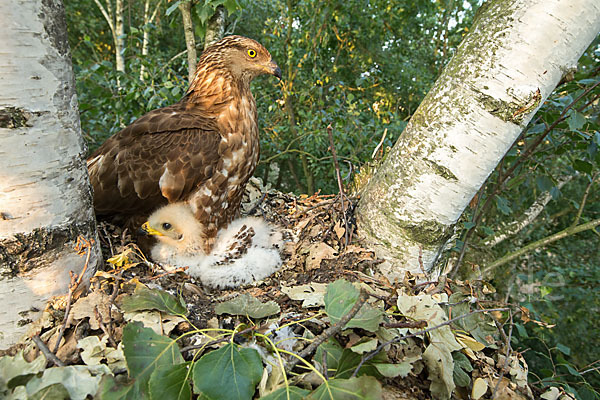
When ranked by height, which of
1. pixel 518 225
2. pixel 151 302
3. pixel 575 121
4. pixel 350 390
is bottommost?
pixel 518 225

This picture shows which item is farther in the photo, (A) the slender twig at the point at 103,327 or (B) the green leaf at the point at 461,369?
(B) the green leaf at the point at 461,369

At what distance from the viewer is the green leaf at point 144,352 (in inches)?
39.7

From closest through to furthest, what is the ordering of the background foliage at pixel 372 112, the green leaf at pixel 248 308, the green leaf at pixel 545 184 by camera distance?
the green leaf at pixel 248 308, the green leaf at pixel 545 184, the background foliage at pixel 372 112

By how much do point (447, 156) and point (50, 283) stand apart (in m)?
1.65

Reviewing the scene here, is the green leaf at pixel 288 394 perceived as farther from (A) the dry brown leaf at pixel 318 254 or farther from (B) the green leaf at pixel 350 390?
(A) the dry brown leaf at pixel 318 254

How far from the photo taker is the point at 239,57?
2559 mm

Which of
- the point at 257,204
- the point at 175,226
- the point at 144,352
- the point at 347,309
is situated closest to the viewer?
the point at 144,352

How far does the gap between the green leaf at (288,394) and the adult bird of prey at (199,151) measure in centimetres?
152

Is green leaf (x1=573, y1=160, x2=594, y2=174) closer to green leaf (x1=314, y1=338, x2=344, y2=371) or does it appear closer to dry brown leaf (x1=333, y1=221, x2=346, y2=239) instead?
dry brown leaf (x1=333, y1=221, x2=346, y2=239)

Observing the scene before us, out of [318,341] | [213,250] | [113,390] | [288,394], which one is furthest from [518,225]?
[113,390]

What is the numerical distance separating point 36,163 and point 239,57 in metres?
1.66

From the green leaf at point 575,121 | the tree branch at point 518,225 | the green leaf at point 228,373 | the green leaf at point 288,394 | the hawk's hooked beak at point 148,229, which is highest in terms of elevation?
the green leaf at point 575,121

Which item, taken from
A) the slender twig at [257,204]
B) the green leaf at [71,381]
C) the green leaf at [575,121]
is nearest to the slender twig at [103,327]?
the green leaf at [71,381]

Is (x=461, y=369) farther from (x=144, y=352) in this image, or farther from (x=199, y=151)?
(x=199, y=151)
